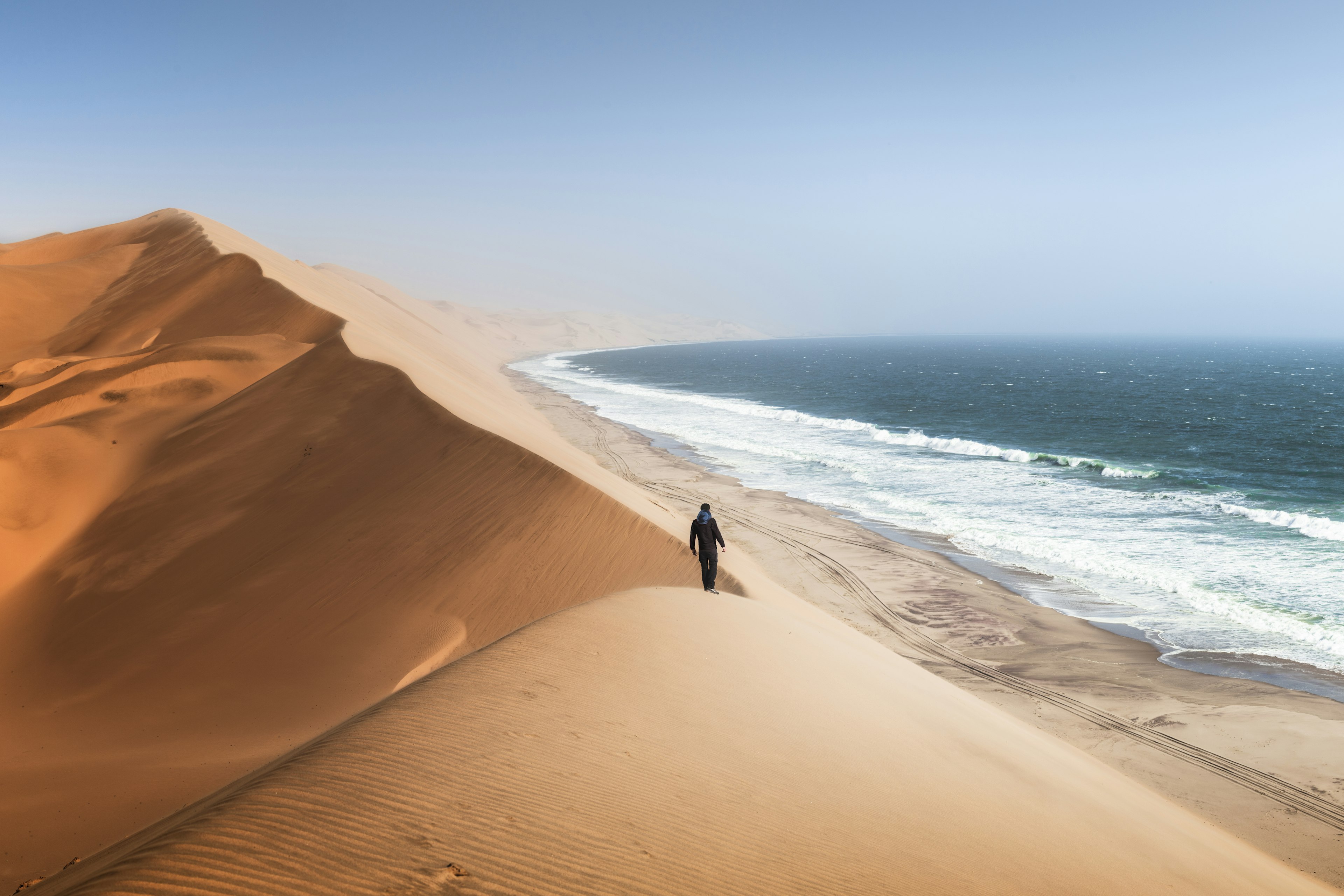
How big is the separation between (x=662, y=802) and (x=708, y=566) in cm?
622

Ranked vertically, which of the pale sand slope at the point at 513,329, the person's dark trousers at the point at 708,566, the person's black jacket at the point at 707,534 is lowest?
the person's dark trousers at the point at 708,566

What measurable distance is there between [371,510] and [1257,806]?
12.8 metres

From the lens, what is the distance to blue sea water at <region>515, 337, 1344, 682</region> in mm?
15031

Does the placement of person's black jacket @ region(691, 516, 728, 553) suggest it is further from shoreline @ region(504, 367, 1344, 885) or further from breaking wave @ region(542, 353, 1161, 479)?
breaking wave @ region(542, 353, 1161, 479)

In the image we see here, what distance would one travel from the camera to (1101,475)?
28.4 m

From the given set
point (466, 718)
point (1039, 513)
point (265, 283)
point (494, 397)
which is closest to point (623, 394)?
point (494, 397)

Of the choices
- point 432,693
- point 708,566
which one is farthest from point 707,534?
point 432,693

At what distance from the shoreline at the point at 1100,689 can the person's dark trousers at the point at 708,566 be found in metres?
4.16

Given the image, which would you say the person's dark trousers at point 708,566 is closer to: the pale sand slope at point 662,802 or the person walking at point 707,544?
the person walking at point 707,544

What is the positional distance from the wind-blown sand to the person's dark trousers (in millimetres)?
859

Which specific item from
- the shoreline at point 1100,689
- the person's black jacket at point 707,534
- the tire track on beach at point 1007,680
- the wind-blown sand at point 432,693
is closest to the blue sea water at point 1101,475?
the shoreline at point 1100,689

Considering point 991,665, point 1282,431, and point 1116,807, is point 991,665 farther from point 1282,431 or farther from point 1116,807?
point 1282,431

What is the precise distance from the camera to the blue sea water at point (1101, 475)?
1503cm

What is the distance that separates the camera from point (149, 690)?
8.80 m
